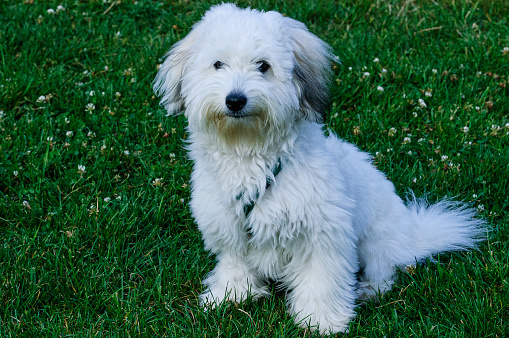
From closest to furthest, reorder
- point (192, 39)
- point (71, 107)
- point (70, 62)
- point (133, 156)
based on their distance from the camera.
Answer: point (192, 39)
point (133, 156)
point (71, 107)
point (70, 62)

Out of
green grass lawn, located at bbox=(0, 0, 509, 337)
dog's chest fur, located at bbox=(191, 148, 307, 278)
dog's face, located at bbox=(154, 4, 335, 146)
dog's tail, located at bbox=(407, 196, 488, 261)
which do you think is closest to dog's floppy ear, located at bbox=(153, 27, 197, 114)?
dog's face, located at bbox=(154, 4, 335, 146)

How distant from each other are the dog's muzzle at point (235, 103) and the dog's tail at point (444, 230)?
1.45 metres

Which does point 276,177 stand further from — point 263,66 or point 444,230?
point 444,230

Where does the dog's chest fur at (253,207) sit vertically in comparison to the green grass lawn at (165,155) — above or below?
above

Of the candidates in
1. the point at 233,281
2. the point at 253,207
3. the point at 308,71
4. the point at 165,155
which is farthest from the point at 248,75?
the point at 165,155

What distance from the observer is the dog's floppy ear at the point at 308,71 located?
10.1 ft

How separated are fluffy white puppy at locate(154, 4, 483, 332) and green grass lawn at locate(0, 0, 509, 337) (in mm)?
176

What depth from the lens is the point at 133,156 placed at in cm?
460

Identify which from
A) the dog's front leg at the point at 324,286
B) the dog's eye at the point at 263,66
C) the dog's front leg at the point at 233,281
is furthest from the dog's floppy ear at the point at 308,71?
the dog's front leg at the point at 233,281

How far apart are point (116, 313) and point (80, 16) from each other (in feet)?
11.5

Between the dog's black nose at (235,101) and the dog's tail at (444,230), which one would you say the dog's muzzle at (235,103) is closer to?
the dog's black nose at (235,101)

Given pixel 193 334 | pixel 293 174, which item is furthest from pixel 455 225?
pixel 193 334

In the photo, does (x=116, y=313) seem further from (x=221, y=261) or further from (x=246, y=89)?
(x=246, y=89)

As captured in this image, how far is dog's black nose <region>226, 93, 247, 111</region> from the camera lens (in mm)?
2846
